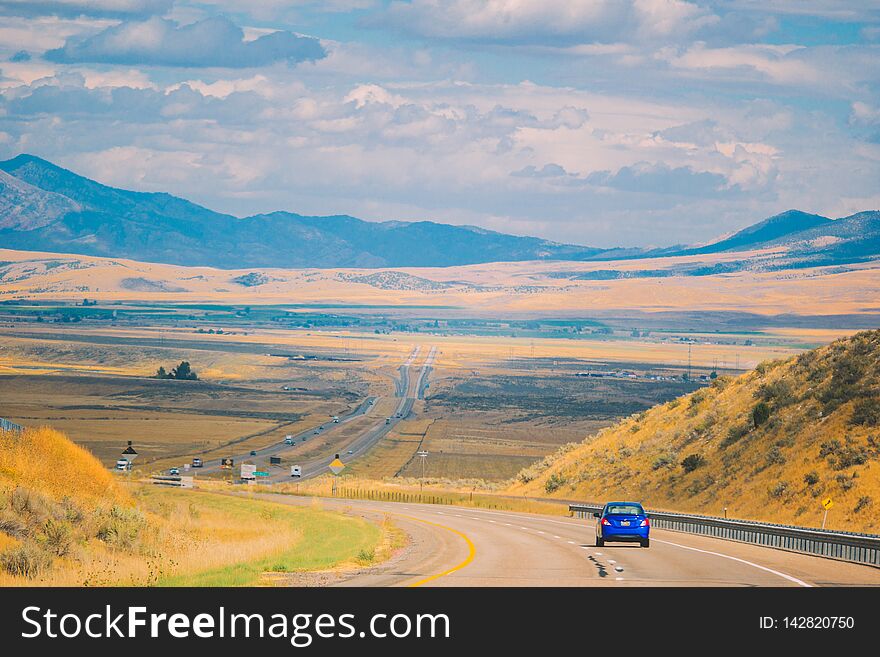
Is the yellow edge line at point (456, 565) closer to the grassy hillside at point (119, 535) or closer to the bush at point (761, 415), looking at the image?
the grassy hillside at point (119, 535)

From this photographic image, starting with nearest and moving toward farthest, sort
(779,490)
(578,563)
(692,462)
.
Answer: (578,563), (779,490), (692,462)

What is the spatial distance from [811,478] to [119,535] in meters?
28.7

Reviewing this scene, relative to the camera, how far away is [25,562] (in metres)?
25.7

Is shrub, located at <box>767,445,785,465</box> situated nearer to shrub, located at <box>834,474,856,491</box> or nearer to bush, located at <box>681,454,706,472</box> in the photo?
shrub, located at <box>834,474,856,491</box>

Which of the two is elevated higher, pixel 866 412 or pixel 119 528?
pixel 866 412

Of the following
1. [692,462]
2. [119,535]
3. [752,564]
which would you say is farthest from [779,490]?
[119,535]

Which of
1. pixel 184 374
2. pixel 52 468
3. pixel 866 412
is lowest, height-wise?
pixel 184 374

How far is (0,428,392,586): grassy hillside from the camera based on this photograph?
83.4 feet

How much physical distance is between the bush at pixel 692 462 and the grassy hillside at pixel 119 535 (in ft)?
68.5

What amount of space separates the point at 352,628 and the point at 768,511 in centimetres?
3914

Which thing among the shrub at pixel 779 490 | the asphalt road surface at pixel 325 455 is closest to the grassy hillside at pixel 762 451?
the shrub at pixel 779 490

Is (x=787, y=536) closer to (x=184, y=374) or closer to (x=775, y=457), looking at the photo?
(x=775, y=457)

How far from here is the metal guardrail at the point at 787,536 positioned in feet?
104

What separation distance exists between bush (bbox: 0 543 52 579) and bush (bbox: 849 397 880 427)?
36.8 metres
